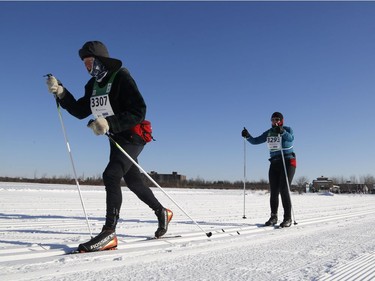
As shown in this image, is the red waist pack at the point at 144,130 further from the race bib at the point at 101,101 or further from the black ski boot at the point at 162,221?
the black ski boot at the point at 162,221

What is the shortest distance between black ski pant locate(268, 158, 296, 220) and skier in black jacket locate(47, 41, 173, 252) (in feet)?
10.7

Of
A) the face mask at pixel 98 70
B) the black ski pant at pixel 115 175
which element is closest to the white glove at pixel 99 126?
the black ski pant at pixel 115 175

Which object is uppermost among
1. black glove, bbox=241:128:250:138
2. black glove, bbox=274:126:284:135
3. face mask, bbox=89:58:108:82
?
face mask, bbox=89:58:108:82

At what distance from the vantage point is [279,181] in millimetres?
6363

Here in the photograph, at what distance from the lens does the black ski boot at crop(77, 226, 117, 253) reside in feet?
9.98

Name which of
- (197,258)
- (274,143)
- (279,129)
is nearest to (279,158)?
(274,143)

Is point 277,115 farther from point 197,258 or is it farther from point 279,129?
point 197,258

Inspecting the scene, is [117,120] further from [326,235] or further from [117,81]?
[326,235]

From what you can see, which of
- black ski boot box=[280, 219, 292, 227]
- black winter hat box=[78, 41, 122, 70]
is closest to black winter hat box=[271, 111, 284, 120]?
black ski boot box=[280, 219, 292, 227]

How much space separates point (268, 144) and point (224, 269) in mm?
4370

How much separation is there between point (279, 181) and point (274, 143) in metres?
0.70

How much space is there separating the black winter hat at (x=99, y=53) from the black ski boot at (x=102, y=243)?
159 cm

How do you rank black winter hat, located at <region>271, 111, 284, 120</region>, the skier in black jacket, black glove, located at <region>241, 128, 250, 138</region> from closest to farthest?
the skier in black jacket, black winter hat, located at <region>271, 111, 284, 120</region>, black glove, located at <region>241, 128, 250, 138</region>

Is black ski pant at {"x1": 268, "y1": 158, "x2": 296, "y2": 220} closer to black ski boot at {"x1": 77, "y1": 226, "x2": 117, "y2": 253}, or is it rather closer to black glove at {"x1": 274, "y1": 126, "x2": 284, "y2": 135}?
black glove at {"x1": 274, "y1": 126, "x2": 284, "y2": 135}
